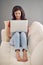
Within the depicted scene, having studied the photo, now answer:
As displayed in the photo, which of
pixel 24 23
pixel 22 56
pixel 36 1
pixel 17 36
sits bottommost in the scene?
pixel 22 56

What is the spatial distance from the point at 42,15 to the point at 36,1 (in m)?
0.33

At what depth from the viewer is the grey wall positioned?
3.51 m

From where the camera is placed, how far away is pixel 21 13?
2.58 metres

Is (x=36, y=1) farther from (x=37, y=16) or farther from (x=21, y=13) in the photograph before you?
(x=21, y=13)

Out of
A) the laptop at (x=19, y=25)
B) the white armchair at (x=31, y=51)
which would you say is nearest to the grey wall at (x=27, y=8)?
the white armchair at (x=31, y=51)

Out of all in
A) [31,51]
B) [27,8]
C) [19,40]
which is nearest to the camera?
[31,51]

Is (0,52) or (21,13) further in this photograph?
(21,13)

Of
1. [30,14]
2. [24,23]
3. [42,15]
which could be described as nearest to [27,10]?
[30,14]

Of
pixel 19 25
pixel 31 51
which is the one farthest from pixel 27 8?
pixel 31 51

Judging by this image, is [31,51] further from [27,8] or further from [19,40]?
[27,8]

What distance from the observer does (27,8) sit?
3.54m

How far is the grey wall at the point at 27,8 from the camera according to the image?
351 cm

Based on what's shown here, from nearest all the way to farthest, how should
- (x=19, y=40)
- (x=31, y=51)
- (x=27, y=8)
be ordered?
(x=31, y=51), (x=19, y=40), (x=27, y=8)

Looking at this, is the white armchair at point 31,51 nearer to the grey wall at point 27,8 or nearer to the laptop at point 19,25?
the laptop at point 19,25
